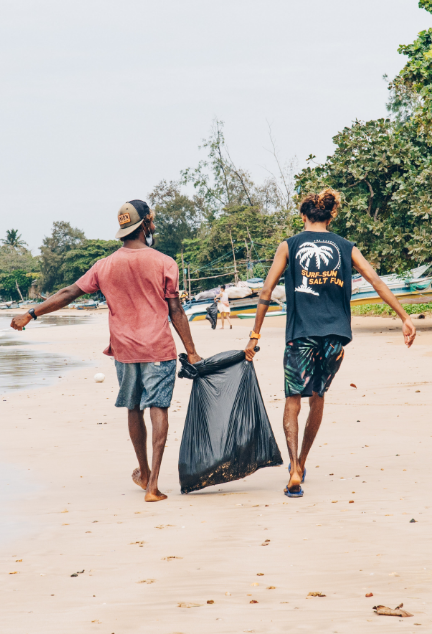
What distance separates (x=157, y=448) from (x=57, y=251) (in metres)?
96.1

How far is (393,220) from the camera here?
17.8m

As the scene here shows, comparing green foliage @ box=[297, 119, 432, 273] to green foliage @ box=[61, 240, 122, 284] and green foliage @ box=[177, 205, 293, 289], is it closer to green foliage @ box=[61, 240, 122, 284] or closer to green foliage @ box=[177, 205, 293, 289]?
green foliage @ box=[177, 205, 293, 289]

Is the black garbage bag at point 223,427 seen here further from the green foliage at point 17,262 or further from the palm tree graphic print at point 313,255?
the green foliage at point 17,262

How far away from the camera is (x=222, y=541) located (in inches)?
139

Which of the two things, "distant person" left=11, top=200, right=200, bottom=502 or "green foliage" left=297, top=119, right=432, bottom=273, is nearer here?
"distant person" left=11, top=200, right=200, bottom=502

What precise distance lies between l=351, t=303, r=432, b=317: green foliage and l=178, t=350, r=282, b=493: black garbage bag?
21525mm

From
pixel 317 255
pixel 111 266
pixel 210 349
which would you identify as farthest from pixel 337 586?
pixel 210 349

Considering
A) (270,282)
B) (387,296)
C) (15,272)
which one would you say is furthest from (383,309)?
(15,272)

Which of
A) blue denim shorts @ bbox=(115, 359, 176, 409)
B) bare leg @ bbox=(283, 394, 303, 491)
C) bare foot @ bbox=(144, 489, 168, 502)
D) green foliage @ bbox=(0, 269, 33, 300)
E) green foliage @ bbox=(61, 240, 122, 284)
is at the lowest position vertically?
bare foot @ bbox=(144, 489, 168, 502)

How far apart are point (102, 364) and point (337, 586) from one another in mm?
11739

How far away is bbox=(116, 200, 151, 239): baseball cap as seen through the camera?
176 inches

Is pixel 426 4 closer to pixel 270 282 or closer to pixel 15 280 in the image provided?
pixel 270 282

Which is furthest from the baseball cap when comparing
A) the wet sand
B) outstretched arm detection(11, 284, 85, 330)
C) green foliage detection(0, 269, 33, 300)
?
green foliage detection(0, 269, 33, 300)

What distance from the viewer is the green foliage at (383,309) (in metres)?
26.2
